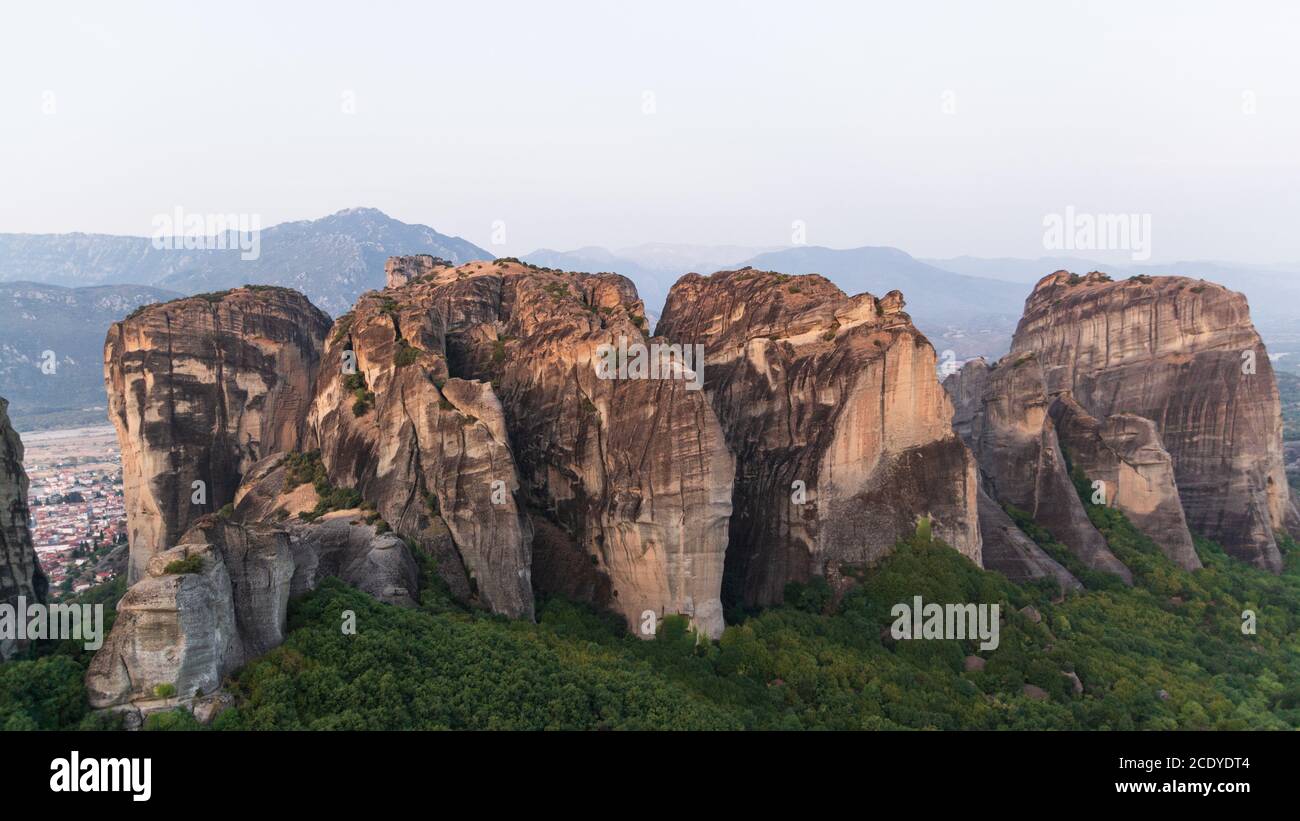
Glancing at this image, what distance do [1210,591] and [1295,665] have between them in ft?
18.8

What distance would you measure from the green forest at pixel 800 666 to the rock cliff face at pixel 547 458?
1913mm

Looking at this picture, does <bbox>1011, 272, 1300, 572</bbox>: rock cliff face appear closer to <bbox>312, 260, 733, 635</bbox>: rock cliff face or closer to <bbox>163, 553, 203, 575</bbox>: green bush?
<bbox>312, 260, 733, 635</bbox>: rock cliff face

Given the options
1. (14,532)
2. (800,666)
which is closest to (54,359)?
(14,532)

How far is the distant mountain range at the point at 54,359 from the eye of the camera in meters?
170

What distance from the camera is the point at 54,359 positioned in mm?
165625

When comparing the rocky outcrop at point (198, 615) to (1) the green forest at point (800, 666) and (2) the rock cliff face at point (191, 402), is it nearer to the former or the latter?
(1) the green forest at point (800, 666)

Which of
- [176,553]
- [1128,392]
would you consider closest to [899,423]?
[1128,392]

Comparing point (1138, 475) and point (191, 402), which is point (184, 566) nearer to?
point (191, 402)

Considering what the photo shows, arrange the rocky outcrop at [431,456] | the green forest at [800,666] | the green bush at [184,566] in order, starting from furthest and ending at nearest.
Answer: the rocky outcrop at [431,456], the green forest at [800,666], the green bush at [184,566]

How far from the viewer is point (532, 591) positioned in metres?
31.8

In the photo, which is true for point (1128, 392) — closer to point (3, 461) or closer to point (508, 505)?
point (508, 505)

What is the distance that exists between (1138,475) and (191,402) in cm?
5260

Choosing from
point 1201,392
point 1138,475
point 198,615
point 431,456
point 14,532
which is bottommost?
point 198,615

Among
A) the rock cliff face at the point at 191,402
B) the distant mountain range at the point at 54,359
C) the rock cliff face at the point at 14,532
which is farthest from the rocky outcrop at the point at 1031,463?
the distant mountain range at the point at 54,359
